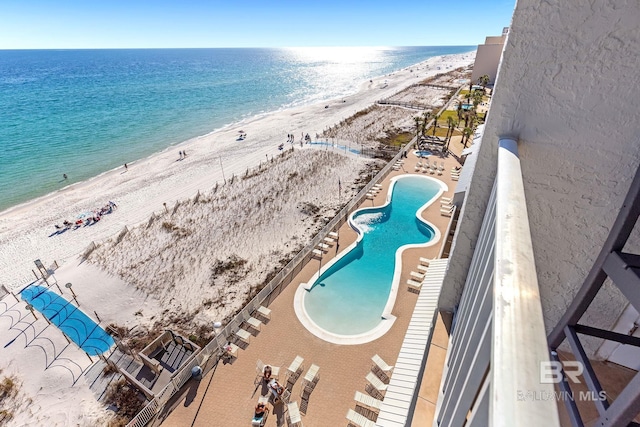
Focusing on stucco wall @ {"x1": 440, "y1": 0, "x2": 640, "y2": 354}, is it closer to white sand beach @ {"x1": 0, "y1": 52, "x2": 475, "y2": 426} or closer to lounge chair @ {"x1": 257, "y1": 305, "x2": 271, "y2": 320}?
lounge chair @ {"x1": 257, "y1": 305, "x2": 271, "y2": 320}

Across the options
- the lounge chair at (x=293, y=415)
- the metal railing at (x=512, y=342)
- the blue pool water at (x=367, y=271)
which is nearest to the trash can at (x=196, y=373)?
the lounge chair at (x=293, y=415)

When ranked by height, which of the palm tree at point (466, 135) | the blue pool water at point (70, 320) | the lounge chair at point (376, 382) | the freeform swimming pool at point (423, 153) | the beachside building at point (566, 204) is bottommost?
the blue pool water at point (70, 320)

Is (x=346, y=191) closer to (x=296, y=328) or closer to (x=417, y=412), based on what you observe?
(x=296, y=328)

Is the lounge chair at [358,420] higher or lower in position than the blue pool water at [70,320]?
higher

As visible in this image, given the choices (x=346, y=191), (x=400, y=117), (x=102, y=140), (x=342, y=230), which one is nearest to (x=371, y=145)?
(x=346, y=191)

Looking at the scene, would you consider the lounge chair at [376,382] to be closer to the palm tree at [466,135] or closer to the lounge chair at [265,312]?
the lounge chair at [265,312]

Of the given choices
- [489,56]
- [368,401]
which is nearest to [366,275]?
[368,401]
